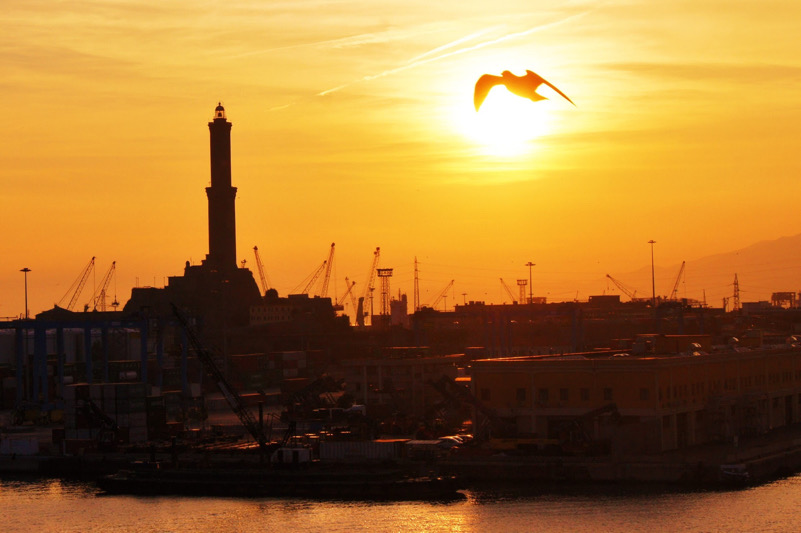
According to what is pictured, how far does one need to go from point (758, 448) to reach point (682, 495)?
730 cm

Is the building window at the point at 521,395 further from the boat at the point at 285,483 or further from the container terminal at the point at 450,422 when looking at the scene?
the boat at the point at 285,483

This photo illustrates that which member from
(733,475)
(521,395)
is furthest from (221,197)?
(733,475)

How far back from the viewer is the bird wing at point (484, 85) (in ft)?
120

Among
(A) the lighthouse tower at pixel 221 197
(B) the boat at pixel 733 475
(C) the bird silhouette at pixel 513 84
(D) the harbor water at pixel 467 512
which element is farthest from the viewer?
(A) the lighthouse tower at pixel 221 197

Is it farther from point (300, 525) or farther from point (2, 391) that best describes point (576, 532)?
point (2, 391)

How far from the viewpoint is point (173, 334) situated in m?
123

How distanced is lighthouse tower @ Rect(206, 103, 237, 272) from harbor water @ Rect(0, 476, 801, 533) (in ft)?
248

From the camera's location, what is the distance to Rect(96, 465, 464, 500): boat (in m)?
45.4

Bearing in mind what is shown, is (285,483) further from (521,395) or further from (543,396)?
(543,396)

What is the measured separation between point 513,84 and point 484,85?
56.9 inches

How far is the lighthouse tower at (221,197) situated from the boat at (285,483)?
72.6 metres

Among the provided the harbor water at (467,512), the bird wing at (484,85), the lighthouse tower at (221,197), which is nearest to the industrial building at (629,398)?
the harbor water at (467,512)

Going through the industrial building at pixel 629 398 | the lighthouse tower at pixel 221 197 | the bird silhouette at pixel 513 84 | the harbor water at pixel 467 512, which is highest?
the lighthouse tower at pixel 221 197

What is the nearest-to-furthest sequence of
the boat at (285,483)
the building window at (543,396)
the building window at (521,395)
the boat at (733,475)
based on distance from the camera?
the boat at (285,483) < the boat at (733,475) < the building window at (543,396) < the building window at (521,395)
